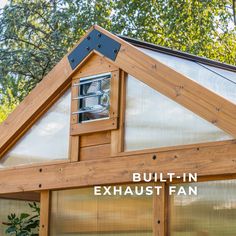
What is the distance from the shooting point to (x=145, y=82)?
19.8 ft

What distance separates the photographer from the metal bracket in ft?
20.9

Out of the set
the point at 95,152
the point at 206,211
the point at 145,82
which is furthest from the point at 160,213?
the point at 145,82

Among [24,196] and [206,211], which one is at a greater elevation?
[24,196]

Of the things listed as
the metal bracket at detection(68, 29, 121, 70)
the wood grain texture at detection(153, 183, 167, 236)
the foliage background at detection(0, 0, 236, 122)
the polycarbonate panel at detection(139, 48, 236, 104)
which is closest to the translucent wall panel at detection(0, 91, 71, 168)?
the metal bracket at detection(68, 29, 121, 70)

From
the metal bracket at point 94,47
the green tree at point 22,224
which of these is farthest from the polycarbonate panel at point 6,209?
the metal bracket at point 94,47

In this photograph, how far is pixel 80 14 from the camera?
45.1 feet

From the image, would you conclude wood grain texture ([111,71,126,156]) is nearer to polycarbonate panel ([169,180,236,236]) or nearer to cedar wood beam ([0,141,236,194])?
cedar wood beam ([0,141,236,194])

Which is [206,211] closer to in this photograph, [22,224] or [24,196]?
[24,196]

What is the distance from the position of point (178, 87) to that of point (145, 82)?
0.41 meters

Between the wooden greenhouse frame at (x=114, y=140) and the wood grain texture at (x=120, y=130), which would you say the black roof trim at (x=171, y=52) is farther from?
the wood grain texture at (x=120, y=130)

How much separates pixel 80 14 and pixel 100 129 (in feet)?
25.5

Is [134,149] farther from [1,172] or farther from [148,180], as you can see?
[1,172]

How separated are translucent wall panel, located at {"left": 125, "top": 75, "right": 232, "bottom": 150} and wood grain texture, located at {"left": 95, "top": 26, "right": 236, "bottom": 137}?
2.5 inches

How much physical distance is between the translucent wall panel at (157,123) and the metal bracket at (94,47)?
367 millimetres
